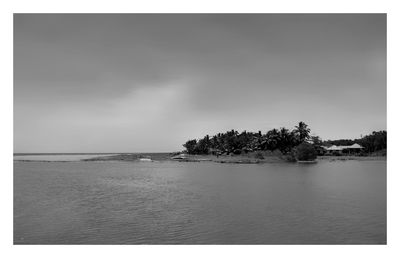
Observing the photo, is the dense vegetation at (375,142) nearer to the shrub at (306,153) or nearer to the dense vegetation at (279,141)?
the dense vegetation at (279,141)

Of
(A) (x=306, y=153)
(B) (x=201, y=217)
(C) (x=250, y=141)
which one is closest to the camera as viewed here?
(B) (x=201, y=217)

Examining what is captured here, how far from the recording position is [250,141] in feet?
317

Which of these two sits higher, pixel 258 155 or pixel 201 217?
pixel 201 217

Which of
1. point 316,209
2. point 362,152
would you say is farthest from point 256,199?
point 362,152

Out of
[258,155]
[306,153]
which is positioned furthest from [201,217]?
[258,155]

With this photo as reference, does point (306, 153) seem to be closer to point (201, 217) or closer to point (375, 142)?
point (375, 142)

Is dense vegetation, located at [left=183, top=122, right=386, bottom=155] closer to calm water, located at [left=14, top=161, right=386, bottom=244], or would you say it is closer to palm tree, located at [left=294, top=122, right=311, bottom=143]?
palm tree, located at [left=294, top=122, right=311, bottom=143]

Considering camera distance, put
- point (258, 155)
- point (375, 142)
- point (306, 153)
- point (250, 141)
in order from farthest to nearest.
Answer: point (250, 141) → point (375, 142) → point (258, 155) → point (306, 153)

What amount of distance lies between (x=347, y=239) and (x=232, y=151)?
292 feet

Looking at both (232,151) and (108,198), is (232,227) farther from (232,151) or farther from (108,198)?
(232,151)

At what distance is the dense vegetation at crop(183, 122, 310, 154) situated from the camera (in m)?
84.2

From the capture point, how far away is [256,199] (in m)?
21.2

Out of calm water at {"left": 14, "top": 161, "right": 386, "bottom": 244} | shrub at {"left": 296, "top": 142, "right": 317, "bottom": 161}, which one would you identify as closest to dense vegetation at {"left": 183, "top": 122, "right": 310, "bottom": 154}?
shrub at {"left": 296, "top": 142, "right": 317, "bottom": 161}

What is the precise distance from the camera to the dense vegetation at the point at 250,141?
276 ft
